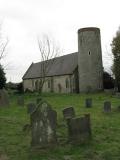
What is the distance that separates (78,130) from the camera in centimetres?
925

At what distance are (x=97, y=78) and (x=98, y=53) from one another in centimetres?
384

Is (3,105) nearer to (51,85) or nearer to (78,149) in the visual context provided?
(78,149)

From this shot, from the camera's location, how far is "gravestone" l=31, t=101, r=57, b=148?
8.76m

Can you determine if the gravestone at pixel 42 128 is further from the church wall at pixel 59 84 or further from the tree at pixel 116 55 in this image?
the church wall at pixel 59 84

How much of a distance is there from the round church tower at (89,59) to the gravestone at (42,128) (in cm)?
3748

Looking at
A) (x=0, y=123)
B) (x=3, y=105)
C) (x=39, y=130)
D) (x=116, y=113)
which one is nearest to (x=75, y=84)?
→ (x=3, y=105)

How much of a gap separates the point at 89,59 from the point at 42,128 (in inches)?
1509

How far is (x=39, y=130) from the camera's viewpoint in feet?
28.8

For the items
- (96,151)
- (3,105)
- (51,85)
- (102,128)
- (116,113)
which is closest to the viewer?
(96,151)

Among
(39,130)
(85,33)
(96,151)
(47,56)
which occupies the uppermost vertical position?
(85,33)

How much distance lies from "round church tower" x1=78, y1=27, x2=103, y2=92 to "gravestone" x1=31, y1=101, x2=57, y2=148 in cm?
3748

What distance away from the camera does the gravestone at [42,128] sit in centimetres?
876

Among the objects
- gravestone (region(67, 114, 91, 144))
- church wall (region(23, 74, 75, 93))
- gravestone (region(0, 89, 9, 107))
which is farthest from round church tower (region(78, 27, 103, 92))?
gravestone (region(67, 114, 91, 144))

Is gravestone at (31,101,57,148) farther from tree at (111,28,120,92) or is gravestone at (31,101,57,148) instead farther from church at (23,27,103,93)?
church at (23,27,103,93)
